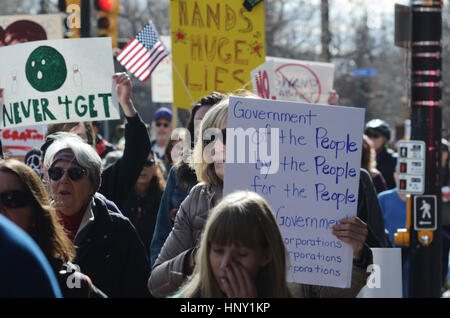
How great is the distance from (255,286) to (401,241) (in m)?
5.01

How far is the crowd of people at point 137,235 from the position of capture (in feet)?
9.42

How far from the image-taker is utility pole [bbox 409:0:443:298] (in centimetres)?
774

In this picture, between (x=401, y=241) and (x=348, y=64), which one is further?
(x=348, y=64)

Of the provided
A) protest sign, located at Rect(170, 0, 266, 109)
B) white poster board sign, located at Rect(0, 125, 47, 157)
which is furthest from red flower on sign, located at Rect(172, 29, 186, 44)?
white poster board sign, located at Rect(0, 125, 47, 157)

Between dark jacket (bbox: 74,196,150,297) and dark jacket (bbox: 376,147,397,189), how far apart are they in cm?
603

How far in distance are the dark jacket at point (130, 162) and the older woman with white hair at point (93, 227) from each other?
0.71 m

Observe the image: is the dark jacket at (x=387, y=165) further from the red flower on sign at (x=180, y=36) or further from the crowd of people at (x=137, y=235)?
the crowd of people at (x=137, y=235)

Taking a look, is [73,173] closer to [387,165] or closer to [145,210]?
[145,210]

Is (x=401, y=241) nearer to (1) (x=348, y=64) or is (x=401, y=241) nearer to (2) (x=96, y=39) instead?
(2) (x=96, y=39)

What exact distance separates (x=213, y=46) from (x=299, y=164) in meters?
3.65

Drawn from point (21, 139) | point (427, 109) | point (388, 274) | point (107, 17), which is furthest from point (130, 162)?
point (107, 17)

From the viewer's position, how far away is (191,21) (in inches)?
283

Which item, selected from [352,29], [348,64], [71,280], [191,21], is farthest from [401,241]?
[352,29]

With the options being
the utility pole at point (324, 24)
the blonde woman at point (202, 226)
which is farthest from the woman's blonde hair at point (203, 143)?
the utility pole at point (324, 24)
